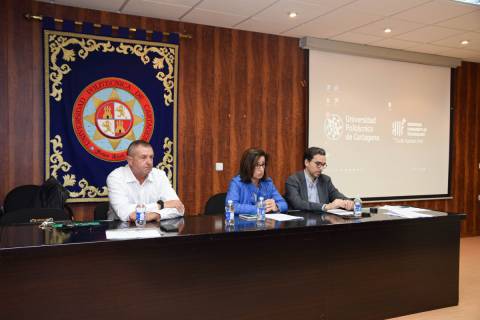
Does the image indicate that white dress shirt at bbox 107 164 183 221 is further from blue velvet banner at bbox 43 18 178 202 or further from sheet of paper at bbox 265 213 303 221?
blue velvet banner at bbox 43 18 178 202

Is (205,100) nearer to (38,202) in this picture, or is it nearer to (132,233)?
(38,202)

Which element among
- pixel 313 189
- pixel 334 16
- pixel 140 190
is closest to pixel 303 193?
pixel 313 189

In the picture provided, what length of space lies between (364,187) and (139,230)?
4.23 metres

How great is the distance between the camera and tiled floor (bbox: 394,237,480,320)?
3.23m

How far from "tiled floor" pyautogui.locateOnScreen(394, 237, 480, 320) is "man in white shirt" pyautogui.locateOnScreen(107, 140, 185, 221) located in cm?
205

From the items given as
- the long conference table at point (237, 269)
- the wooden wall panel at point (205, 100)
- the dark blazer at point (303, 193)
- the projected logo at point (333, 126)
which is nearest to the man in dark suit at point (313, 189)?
the dark blazer at point (303, 193)

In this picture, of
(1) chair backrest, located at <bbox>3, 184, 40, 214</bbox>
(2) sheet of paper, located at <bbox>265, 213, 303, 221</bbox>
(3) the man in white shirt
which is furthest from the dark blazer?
(1) chair backrest, located at <bbox>3, 184, 40, 214</bbox>

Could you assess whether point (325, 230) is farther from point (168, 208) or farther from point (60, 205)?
point (60, 205)

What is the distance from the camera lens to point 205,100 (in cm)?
489

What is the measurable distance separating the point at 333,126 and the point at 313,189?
2.06m

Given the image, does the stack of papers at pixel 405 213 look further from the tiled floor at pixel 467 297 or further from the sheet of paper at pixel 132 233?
the sheet of paper at pixel 132 233

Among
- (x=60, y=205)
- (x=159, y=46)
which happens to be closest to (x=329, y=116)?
(x=159, y=46)

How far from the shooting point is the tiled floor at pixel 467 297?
3.23 meters

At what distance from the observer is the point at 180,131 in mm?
4773
